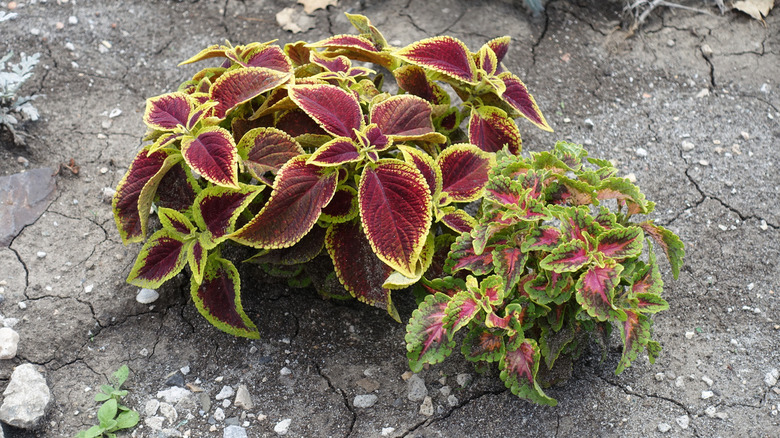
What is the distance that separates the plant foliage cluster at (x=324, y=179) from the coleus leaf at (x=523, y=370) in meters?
0.12

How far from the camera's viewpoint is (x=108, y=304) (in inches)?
86.2

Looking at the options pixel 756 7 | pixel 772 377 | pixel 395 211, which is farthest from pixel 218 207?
pixel 756 7

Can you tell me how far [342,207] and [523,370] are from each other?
2.11 feet

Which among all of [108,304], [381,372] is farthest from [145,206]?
[381,372]

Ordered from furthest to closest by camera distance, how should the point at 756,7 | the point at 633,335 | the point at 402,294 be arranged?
1. the point at 756,7
2. the point at 402,294
3. the point at 633,335

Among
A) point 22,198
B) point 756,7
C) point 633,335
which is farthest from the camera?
point 756,7

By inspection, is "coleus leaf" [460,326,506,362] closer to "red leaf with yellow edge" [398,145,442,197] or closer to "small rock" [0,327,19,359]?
"red leaf with yellow edge" [398,145,442,197]

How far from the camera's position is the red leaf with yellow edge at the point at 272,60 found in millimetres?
2105

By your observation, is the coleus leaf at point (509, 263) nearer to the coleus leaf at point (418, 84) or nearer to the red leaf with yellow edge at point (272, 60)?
the coleus leaf at point (418, 84)

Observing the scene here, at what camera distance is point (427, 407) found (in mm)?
1988

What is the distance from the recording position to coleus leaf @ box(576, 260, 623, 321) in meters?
1.68

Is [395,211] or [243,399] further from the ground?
[395,211]

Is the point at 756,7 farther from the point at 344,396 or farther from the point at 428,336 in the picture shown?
the point at 344,396

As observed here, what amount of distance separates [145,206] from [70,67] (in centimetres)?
139
